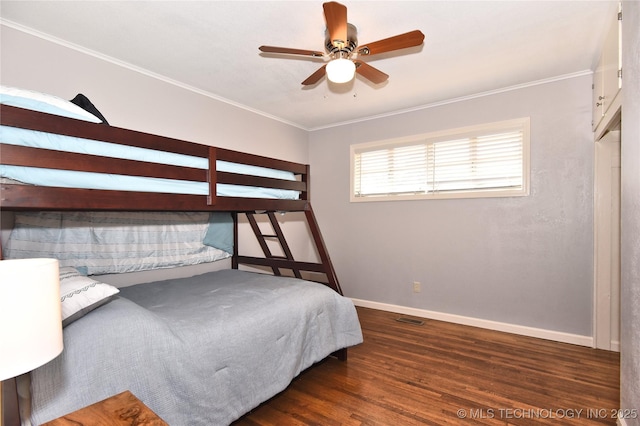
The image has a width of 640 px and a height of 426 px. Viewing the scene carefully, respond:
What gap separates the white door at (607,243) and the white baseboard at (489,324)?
17cm

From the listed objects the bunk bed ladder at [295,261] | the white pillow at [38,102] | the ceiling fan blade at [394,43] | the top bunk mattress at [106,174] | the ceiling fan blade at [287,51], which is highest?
the ceiling fan blade at [394,43]

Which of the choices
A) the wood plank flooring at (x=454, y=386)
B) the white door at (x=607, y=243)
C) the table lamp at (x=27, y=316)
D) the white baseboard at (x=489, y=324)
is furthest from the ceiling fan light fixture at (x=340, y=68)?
the white baseboard at (x=489, y=324)

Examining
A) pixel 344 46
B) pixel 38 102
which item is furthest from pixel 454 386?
pixel 38 102

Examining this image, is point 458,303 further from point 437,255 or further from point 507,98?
point 507,98

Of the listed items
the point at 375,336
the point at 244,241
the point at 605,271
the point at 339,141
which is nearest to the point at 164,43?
the point at 244,241

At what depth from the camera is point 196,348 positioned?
61.4 inches

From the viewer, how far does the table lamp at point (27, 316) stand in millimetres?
739

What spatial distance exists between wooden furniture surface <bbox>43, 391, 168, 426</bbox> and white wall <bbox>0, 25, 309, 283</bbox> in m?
1.73

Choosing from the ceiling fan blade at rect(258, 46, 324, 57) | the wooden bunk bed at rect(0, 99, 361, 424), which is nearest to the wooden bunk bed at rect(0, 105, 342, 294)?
the wooden bunk bed at rect(0, 99, 361, 424)

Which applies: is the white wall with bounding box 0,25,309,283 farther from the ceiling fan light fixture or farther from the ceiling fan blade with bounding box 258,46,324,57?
the ceiling fan light fixture

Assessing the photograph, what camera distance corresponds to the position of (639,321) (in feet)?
4.58

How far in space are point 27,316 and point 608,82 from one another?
3.23 meters

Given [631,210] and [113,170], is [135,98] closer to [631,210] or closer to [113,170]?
[113,170]

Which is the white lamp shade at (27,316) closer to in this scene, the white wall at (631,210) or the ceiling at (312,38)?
the ceiling at (312,38)
